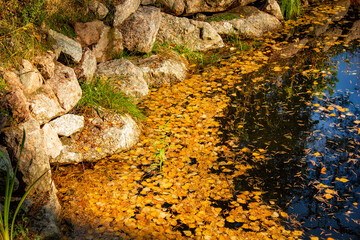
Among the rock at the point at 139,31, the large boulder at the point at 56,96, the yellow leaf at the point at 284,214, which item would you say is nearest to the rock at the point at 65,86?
the large boulder at the point at 56,96

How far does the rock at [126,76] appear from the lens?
5505mm

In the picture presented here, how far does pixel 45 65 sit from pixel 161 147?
1741mm

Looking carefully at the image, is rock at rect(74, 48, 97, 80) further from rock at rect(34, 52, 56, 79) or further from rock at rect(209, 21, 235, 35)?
rock at rect(209, 21, 235, 35)

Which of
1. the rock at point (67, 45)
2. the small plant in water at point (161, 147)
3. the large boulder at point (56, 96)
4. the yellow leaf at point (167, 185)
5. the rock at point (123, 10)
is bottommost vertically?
the yellow leaf at point (167, 185)

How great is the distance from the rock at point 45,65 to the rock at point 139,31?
7.05ft

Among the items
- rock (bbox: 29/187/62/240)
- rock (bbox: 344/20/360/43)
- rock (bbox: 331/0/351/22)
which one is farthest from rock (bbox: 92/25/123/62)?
rock (bbox: 331/0/351/22)

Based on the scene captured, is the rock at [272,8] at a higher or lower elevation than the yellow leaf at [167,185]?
higher

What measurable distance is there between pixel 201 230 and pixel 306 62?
4.93 metres

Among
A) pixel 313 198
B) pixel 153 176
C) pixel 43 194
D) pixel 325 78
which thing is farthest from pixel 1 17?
pixel 325 78

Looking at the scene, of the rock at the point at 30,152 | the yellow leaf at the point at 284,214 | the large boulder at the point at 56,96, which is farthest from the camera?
the large boulder at the point at 56,96

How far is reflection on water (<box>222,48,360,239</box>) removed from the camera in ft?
12.2

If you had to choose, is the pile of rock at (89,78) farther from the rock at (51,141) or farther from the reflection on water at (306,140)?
the reflection on water at (306,140)

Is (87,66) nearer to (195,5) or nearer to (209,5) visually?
(195,5)

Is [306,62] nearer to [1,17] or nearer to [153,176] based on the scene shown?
[153,176]
